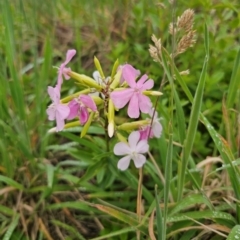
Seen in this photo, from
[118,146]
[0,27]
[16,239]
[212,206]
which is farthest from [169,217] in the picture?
[0,27]

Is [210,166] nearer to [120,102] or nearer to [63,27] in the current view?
[120,102]

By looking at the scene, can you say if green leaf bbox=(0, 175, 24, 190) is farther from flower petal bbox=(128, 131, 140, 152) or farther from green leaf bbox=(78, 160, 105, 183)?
flower petal bbox=(128, 131, 140, 152)

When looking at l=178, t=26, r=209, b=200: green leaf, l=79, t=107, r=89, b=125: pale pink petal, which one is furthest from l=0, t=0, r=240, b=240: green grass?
l=79, t=107, r=89, b=125: pale pink petal

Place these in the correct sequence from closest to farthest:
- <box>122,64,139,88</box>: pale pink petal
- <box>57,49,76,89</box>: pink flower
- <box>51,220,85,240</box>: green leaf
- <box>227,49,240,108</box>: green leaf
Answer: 1. <box>122,64,139,88</box>: pale pink petal
2. <box>57,49,76,89</box>: pink flower
3. <box>227,49,240,108</box>: green leaf
4. <box>51,220,85,240</box>: green leaf

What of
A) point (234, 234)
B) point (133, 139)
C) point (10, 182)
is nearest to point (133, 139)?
point (133, 139)

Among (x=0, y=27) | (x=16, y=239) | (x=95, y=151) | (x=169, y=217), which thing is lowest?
(x=16, y=239)

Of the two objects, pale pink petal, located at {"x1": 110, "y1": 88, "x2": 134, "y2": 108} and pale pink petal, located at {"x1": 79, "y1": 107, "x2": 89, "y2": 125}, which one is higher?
pale pink petal, located at {"x1": 110, "y1": 88, "x2": 134, "y2": 108}

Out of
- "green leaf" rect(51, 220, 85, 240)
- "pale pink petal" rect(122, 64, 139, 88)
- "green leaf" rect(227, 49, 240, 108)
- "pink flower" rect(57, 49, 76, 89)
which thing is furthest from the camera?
"green leaf" rect(51, 220, 85, 240)
